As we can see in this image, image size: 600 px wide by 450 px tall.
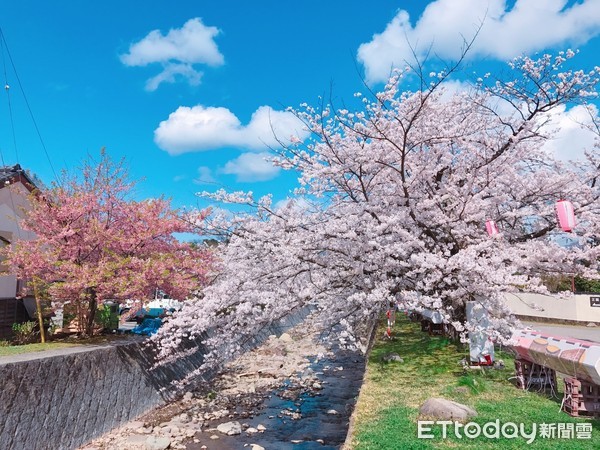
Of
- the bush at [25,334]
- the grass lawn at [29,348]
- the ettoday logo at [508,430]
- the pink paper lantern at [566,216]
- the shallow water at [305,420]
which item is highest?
the pink paper lantern at [566,216]

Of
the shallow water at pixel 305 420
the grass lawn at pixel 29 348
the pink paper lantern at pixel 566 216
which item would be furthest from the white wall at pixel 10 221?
the pink paper lantern at pixel 566 216

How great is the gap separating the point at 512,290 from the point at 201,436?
325 inches

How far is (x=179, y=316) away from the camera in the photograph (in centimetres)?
1195

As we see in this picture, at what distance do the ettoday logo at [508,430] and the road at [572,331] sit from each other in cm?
1209

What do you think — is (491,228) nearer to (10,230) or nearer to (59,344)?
(59,344)

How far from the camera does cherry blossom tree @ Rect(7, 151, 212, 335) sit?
38.6 ft

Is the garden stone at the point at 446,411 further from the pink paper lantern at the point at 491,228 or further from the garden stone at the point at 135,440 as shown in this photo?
the garden stone at the point at 135,440

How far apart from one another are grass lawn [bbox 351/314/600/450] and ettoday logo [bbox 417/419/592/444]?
6 cm

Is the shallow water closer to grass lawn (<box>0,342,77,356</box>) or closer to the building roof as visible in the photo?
grass lawn (<box>0,342,77,356</box>)

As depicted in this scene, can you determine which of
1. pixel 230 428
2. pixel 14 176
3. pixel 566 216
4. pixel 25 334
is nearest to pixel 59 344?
pixel 25 334

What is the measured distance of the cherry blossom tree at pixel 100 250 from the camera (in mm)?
11758

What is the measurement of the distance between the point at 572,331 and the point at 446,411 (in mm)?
15458

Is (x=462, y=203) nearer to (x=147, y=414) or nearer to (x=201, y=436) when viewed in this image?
(x=201, y=436)

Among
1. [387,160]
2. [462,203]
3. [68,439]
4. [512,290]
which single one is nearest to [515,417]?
[512,290]
